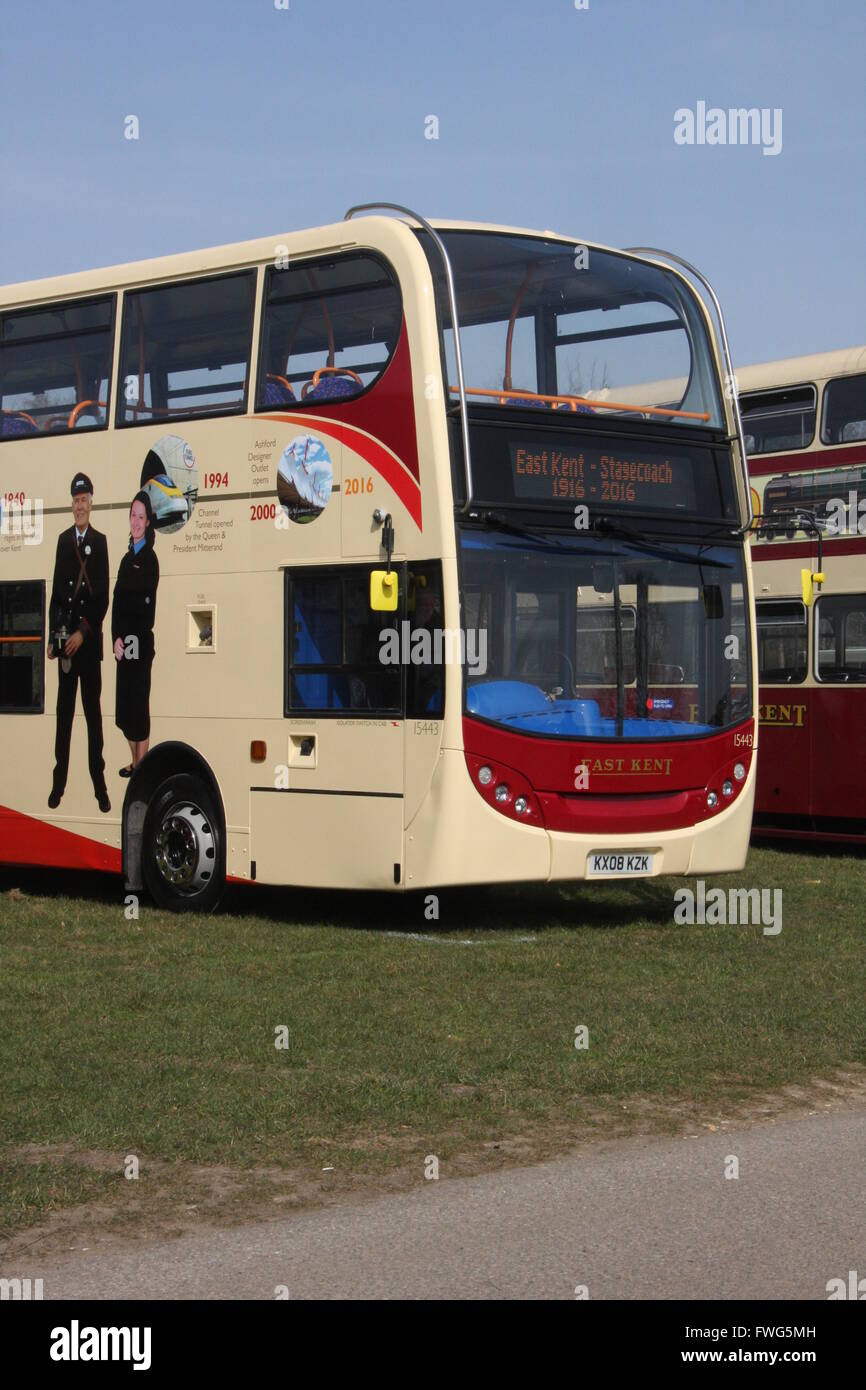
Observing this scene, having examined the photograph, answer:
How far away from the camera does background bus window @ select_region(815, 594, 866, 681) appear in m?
18.6

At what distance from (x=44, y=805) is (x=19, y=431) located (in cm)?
295

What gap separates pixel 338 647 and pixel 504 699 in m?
1.25

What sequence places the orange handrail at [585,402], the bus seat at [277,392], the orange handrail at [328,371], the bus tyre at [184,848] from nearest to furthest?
the orange handrail at [585,402] → the orange handrail at [328,371] → the bus seat at [277,392] → the bus tyre at [184,848]

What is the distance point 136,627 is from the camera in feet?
46.4

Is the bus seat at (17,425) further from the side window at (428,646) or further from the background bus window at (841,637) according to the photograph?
the background bus window at (841,637)

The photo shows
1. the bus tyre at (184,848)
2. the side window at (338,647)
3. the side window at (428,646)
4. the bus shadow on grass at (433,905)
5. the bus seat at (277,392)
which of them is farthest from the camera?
the bus tyre at (184,848)

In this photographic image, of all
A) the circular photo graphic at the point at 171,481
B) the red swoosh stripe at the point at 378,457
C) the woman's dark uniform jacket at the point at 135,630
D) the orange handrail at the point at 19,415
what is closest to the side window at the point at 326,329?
the red swoosh stripe at the point at 378,457

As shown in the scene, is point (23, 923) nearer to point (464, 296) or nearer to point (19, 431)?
point (19, 431)

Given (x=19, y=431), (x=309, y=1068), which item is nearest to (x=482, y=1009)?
(x=309, y=1068)

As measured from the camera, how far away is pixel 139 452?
1408 cm

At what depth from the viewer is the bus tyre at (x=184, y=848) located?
1370 cm

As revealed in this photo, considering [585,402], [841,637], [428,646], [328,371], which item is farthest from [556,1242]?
[841,637]

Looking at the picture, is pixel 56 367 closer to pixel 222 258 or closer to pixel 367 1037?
pixel 222 258

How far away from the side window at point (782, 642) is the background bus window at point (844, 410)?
1.76m
